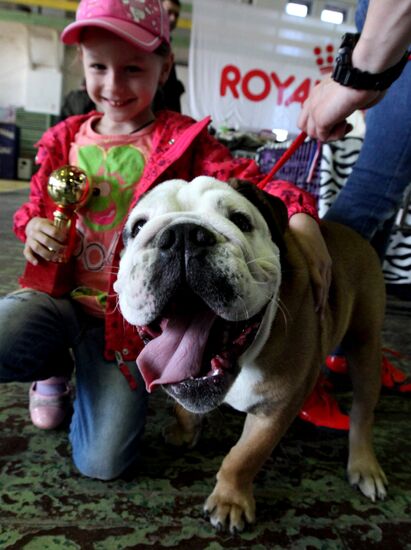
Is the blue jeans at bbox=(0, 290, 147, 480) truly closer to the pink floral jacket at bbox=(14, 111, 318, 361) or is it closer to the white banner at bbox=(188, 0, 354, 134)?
the pink floral jacket at bbox=(14, 111, 318, 361)

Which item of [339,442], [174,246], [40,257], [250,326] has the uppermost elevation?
[174,246]

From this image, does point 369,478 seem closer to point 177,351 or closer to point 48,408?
point 177,351

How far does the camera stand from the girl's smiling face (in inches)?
53.9

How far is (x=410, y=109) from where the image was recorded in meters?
1.47

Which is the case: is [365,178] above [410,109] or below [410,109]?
below

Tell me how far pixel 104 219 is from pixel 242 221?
571 millimetres

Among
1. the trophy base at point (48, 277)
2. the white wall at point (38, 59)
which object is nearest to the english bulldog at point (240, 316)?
the trophy base at point (48, 277)

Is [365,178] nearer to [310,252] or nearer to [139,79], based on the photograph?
[310,252]

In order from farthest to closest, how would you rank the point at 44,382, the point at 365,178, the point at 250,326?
the point at 365,178, the point at 44,382, the point at 250,326

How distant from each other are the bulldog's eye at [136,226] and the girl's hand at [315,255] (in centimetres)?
38

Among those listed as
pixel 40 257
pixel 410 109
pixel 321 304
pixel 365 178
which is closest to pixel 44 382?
pixel 40 257

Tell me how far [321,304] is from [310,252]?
0.13 m

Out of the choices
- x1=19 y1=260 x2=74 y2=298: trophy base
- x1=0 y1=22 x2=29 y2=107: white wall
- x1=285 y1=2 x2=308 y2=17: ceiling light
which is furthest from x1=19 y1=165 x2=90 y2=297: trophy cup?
x1=0 y1=22 x2=29 y2=107: white wall

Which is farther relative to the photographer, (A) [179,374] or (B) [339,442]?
(B) [339,442]
